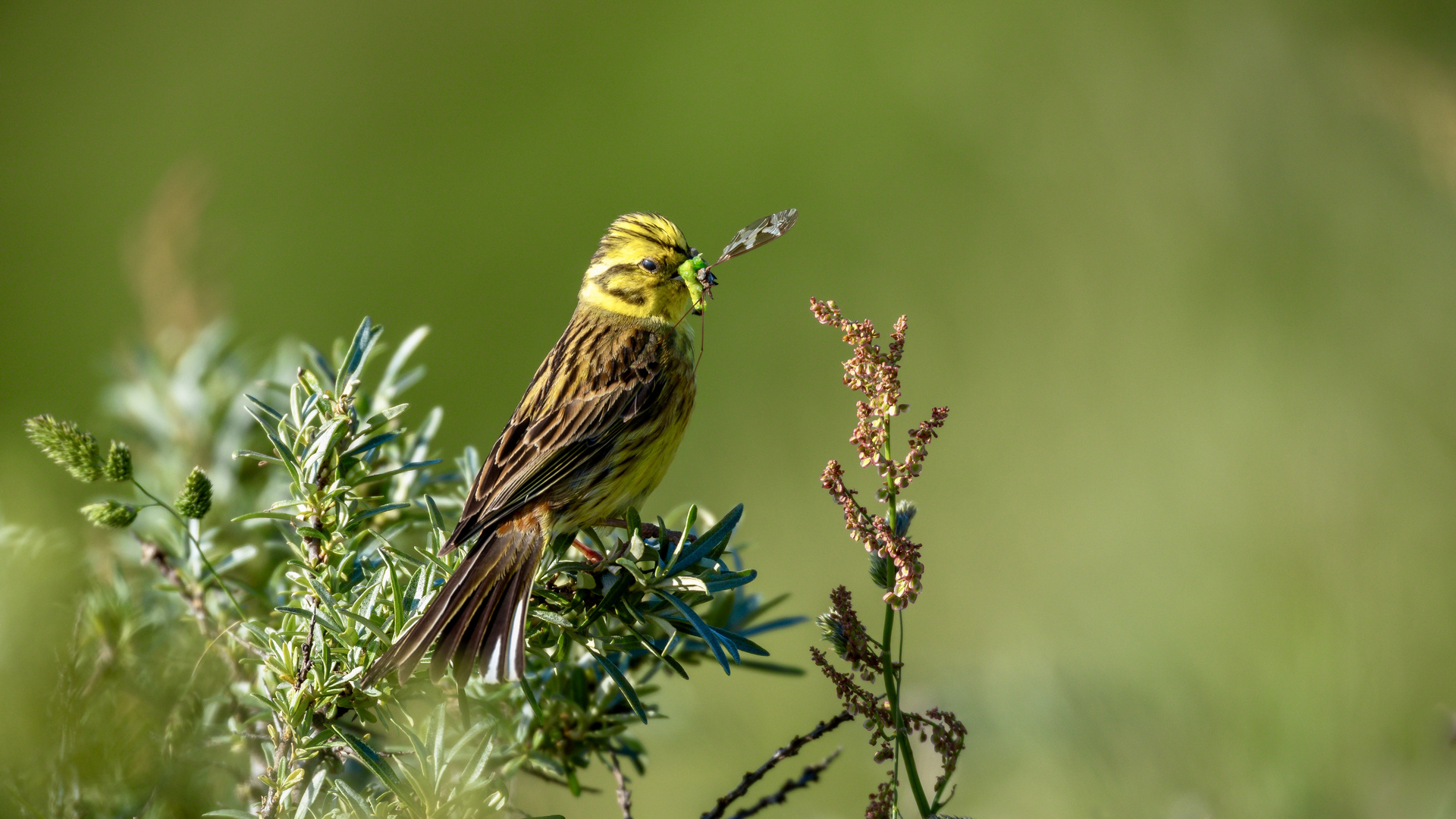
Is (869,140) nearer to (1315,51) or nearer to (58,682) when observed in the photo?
(1315,51)

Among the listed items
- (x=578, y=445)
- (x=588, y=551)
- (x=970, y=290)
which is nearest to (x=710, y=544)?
(x=588, y=551)

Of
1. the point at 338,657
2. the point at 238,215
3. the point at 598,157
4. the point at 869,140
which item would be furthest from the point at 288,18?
the point at 338,657

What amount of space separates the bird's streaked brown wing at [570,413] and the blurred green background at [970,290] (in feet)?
2.00

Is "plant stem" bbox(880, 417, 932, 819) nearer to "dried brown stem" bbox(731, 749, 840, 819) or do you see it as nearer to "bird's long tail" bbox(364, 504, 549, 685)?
"dried brown stem" bbox(731, 749, 840, 819)

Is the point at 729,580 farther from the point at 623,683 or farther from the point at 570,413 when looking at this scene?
the point at 570,413

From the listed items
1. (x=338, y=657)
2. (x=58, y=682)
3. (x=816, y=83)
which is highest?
(x=816, y=83)

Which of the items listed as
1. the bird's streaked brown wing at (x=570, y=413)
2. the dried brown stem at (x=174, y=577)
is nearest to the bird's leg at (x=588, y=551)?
the bird's streaked brown wing at (x=570, y=413)

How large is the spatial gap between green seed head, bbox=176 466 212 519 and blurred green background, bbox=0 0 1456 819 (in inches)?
13.6

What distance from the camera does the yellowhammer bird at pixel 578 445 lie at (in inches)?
62.7

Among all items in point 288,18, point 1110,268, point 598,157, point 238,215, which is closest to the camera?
point 1110,268

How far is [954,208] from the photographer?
284 inches

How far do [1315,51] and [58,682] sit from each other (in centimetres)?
577

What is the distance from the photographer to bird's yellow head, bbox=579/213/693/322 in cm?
310

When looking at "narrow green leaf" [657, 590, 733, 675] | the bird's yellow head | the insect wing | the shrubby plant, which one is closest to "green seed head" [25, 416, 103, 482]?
the shrubby plant
